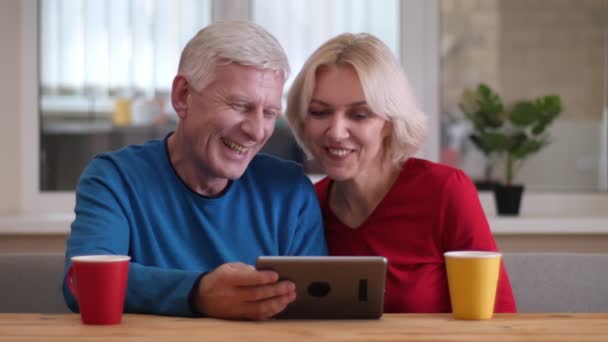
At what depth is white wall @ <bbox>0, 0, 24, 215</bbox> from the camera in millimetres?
3348

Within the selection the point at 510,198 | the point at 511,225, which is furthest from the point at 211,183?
the point at 510,198

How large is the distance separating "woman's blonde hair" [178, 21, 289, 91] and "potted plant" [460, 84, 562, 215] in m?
1.68

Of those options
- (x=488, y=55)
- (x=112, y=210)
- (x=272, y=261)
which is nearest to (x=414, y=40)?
(x=488, y=55)

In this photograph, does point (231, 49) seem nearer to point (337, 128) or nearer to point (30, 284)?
point (337, 128)

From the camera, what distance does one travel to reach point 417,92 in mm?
3480

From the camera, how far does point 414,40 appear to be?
3504 millimetres

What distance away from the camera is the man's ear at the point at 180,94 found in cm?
186

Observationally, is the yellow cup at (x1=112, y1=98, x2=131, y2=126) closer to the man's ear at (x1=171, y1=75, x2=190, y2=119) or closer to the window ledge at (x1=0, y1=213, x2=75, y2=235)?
the window ledge at (x1=0, y1=213, x2=75, y2=235)

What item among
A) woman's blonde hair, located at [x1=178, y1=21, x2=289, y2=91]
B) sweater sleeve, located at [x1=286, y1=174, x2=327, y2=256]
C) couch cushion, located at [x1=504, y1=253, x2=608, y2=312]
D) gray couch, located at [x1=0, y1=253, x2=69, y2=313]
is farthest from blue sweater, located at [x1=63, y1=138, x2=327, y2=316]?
couch cushion, located at [x1=504, y1=253, x2=608, y2=312]

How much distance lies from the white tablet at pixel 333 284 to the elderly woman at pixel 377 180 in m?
0.57

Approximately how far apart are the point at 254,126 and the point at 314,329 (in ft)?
2.05

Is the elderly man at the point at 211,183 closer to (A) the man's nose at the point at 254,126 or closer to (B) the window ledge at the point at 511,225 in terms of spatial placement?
(A) the man's nose at the point at 254,126

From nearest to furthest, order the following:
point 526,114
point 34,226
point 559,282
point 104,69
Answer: point 559,282 < point 34,226 < point 526,114 < point 104,69

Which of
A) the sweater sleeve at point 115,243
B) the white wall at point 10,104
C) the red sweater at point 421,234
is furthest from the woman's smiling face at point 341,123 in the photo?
the white wall at point 10,104
